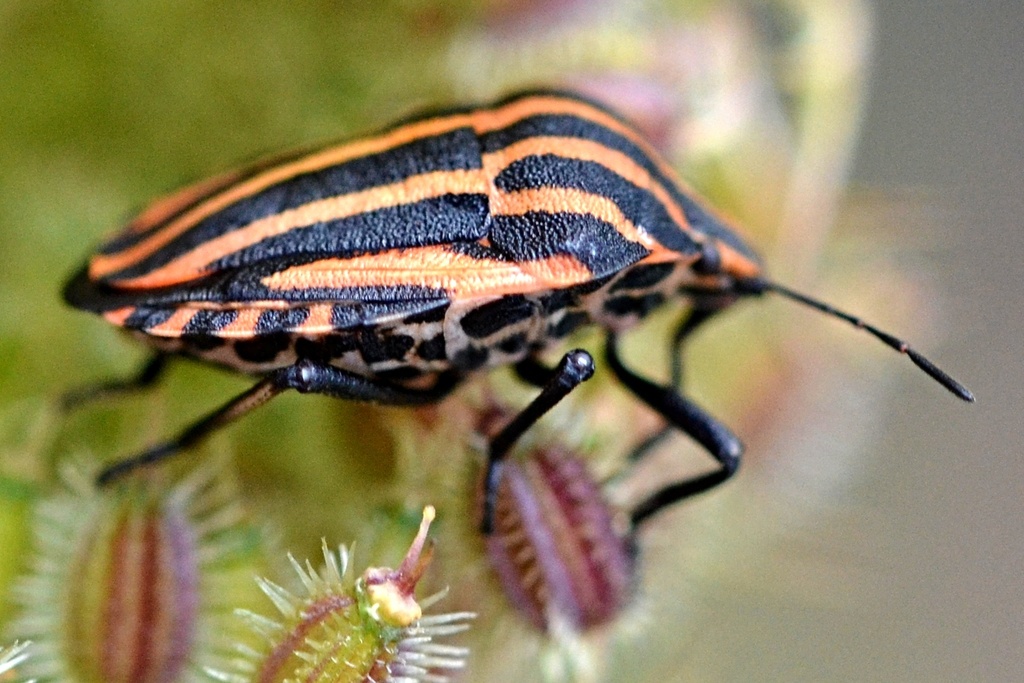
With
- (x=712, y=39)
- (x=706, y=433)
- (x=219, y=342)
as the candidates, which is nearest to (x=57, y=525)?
(x=219, y=342)

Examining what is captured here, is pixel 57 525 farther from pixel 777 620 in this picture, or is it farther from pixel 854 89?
pixel 777 620

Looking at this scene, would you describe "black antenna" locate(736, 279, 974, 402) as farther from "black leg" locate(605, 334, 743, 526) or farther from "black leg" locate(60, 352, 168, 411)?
"black leg" locate(60, 352, 168, 411)

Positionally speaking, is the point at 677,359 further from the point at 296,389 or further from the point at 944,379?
the point at 296,389

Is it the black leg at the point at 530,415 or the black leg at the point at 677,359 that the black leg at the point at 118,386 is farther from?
the black leg at the point at 677,359

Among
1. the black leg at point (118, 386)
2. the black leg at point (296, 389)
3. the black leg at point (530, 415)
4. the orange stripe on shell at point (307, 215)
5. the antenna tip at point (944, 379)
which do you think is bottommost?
the antenna tip at point (944, 379)

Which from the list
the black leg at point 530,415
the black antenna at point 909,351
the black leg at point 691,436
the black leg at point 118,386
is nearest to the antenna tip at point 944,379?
the black antenna at point 909,351
